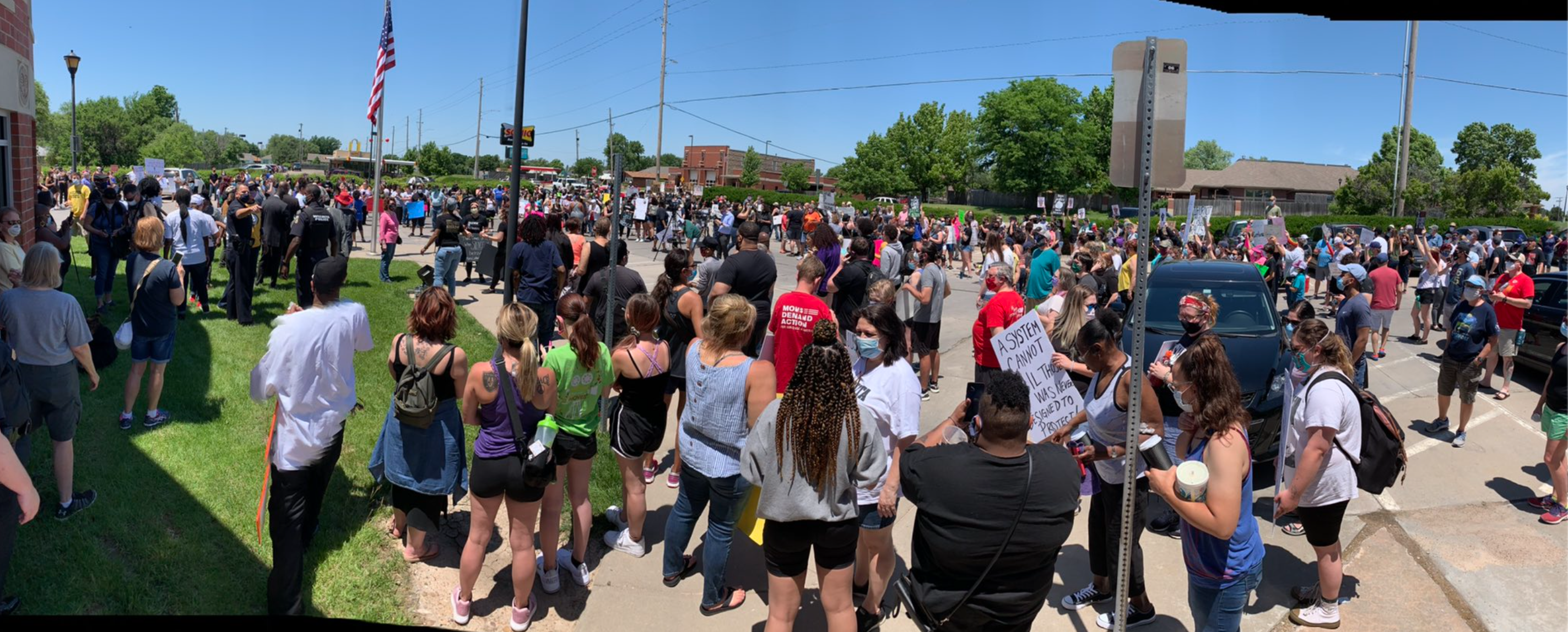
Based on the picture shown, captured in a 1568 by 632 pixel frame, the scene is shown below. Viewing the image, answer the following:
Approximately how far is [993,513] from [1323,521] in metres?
2.64

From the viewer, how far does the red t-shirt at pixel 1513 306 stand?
10.1m

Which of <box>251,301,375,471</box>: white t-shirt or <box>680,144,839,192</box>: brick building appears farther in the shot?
<box>680,144,839,192</box>: brick building

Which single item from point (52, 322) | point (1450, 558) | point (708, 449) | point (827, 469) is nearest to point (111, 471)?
point (52, 322)

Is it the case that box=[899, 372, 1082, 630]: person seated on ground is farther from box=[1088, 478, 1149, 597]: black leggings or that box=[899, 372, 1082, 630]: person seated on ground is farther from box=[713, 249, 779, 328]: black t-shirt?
box=[713, 249, 779, 328]: black t-shirt

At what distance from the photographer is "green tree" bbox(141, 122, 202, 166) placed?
78.6 meters

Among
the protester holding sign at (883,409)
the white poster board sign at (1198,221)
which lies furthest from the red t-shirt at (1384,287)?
the protester holding sign at (883,409)

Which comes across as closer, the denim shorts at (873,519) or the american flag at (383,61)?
the denim shorts at (873,519)

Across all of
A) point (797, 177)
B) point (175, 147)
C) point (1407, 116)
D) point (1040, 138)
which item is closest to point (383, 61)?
point (1407, 116)

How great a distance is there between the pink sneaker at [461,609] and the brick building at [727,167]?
356 ft

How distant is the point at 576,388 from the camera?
4699mm

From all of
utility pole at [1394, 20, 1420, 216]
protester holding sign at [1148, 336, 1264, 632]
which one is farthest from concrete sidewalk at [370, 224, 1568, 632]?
utility pole at [1394, 20, 1420, 216]

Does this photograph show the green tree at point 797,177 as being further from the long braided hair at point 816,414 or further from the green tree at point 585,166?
the long braided hair at point 816,414

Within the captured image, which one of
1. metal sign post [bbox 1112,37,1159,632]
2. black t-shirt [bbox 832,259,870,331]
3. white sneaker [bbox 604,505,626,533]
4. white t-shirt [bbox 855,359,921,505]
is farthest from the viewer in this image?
black t-shirt [bbox 832,259,870,331]

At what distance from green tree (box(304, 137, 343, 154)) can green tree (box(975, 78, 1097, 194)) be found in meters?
144
